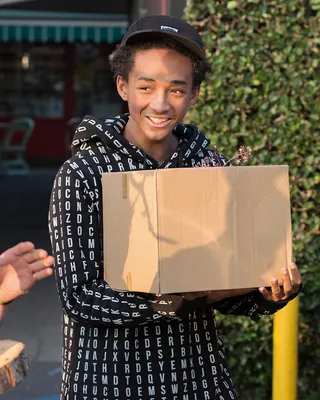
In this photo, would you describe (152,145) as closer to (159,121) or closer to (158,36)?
(159,121)

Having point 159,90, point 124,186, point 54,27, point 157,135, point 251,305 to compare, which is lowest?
point 251,305

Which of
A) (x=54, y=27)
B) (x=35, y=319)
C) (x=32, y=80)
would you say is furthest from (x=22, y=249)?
(x=32, y=80)

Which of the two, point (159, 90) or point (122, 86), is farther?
point (122, 86)

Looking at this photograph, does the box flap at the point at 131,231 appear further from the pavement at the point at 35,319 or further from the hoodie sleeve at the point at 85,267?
the pavement at the point at 35,319

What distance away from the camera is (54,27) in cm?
2030

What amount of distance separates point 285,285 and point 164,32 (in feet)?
2.39

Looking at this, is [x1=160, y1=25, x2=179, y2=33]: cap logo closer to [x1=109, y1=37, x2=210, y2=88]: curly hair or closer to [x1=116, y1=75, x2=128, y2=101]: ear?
[x1=109, y1=37, x2=210, y2=88]: curly hair

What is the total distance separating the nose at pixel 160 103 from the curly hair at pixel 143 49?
0.13m

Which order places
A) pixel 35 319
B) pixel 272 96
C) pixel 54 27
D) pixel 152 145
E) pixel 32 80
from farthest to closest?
pixel 32 80, pixel 54 27, pixel 35 319, pixel 272 96, pixel 152 145

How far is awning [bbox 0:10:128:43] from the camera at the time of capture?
784 inches

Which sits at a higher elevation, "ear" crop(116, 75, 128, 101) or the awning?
the awning

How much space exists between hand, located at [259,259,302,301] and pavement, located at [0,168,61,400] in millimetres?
785

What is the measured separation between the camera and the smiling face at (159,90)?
98.3 inches

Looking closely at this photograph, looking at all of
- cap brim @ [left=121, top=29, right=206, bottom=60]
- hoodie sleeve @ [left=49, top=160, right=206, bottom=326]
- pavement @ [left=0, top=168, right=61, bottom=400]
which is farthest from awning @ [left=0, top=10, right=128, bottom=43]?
hoodie sleeve @ [left=49, top=160, right=206, bottom=326]
